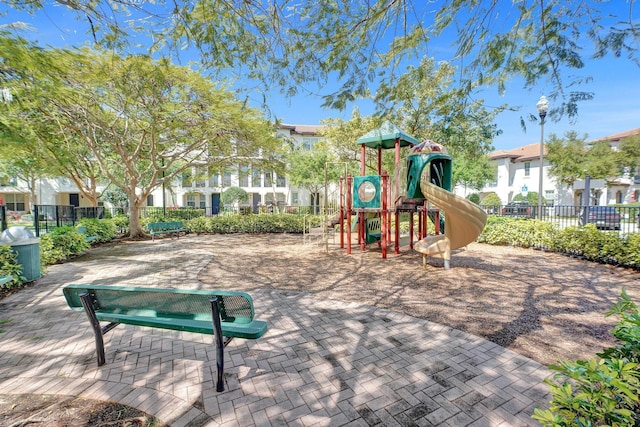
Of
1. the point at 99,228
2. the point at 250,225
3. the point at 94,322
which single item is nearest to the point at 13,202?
the point at 99,228

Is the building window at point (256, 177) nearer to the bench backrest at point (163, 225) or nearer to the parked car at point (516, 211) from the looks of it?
the bench backrest at point (163, 225)

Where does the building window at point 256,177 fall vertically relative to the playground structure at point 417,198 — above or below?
above

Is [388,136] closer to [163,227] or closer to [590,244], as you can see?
[590,244]

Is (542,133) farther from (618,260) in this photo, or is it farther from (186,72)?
(186,72)

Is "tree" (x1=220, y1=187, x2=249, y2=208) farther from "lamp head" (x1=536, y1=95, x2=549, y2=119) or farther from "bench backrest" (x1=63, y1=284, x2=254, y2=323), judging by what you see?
"bench backrest" (x1=63, y1=284, x2=254, y2=323)

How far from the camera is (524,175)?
37.2 metres

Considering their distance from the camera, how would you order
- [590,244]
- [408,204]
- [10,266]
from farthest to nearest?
[408,204]
[590,244]
[10,266]

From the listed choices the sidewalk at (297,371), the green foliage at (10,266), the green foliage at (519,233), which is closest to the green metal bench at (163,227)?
the green foliage at (10,266)

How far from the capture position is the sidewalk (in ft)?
7.86

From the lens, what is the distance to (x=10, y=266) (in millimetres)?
5527

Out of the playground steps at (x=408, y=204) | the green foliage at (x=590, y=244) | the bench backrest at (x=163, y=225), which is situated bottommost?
the green foliage at (x=590, y=244)

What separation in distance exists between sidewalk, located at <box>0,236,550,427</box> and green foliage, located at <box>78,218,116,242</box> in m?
7.91

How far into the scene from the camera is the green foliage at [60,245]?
305 inches

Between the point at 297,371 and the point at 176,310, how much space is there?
1.32 metres
